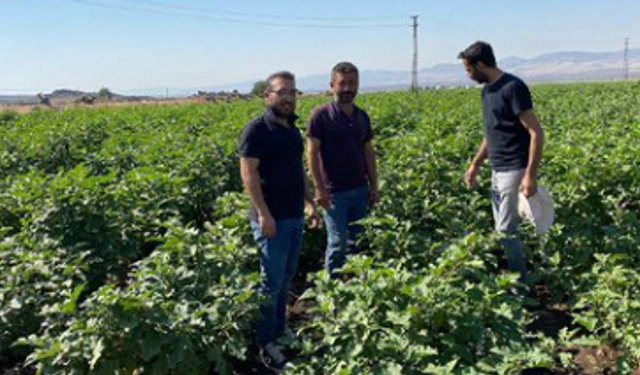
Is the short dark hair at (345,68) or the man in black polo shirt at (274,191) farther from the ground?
the short dark hair at (345,68)

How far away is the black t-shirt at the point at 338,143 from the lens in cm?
459

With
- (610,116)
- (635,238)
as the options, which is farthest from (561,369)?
(610,116)

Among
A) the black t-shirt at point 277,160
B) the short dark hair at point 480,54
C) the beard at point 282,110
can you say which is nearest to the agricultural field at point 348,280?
the black t-shirt at point 277,160

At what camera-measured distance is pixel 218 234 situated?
4.22 metres

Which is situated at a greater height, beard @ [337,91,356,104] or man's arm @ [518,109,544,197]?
beard @ [337,91,356,104]

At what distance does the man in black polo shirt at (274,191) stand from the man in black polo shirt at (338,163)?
44cm

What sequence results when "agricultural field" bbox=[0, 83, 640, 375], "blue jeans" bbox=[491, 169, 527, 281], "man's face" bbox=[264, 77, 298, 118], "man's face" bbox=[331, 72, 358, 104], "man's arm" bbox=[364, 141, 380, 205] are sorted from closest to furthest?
"agricultural field" bbox=[0, 83, 640, 375], "man's face" bbox=[264, 77, 298, 118], "man's face" bbox=[331, 72, 358, 104], "blue jeans" bbox=[491, 169, 527, 281], "man's arm" bbox=[364, 141, 380, 205]

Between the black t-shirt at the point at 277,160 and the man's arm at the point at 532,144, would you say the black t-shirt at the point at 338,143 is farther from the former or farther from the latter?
the man's arm at the point at 532,144

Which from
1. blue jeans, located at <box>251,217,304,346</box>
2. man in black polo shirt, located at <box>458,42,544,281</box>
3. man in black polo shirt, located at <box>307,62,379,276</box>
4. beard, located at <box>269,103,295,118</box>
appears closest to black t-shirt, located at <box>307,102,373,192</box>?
man in black polo shirt, located at <box>307,62,379,276</box>

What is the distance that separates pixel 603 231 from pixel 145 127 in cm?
1024

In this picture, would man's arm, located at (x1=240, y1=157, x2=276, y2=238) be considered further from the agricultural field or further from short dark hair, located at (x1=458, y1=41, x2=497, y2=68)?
short dark hair, located at (x1=458, y1=41, x2=497, y2=68)

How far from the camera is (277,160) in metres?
3.85

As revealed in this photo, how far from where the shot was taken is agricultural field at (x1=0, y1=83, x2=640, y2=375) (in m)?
3.09

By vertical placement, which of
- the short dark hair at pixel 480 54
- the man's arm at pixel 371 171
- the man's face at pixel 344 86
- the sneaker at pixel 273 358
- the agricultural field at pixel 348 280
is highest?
the short dark hair at pixel 480 54
